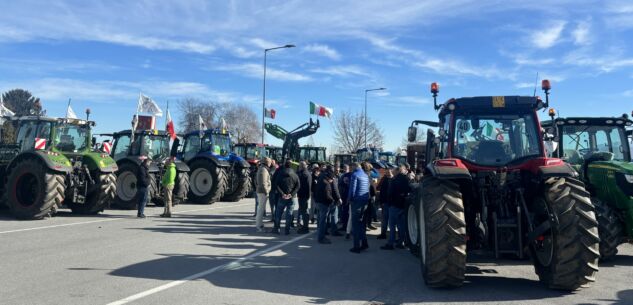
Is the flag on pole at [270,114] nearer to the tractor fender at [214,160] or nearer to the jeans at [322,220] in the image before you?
the tractor fender at [214,160]

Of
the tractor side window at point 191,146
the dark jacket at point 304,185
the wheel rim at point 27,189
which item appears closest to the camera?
the dark jacket at point 304,185

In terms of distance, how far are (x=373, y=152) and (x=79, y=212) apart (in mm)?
14328

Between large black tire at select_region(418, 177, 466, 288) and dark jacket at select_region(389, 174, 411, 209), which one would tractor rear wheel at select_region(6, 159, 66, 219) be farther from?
large black tire at select_region(418, 177, 466, 288)

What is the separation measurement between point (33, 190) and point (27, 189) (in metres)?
0.15

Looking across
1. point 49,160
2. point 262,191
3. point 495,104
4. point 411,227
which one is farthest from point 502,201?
point 49,160

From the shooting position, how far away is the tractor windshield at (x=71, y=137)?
1406cm

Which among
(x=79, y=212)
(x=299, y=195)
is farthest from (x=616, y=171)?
(x=79, y=212)

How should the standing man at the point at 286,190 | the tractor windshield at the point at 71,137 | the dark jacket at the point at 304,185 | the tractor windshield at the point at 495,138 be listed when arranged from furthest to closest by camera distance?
the tractor windshield at the point at 71,137, the dark jacket at the point at 304,185, the standing man at the point at 286,190, the tractor windshield at the point at 495,138

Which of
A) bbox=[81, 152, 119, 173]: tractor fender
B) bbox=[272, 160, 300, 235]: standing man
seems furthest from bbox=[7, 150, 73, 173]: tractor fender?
bbox=[272, 160, 300, 235]: standing man

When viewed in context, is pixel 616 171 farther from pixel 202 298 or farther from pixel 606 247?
pixel 202 298

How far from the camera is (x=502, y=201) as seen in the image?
6648 millimetres

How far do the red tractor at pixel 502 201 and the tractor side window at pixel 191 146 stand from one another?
13842 mm

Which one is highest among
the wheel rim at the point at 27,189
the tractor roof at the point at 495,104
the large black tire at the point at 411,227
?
the tractor roof at the point at 495,104

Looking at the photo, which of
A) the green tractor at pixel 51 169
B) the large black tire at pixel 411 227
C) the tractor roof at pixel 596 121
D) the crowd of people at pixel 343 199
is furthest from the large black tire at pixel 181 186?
the tractor roof at pixel 596 121
